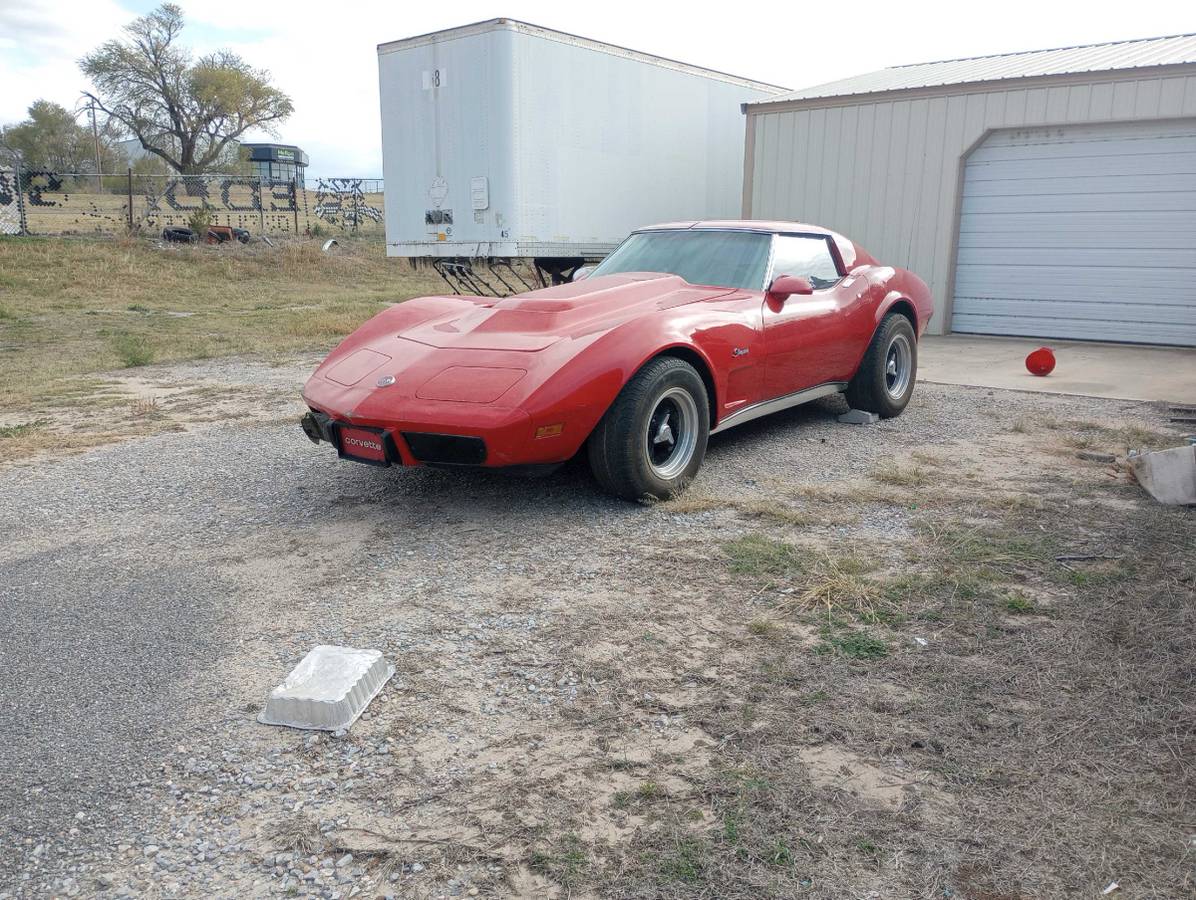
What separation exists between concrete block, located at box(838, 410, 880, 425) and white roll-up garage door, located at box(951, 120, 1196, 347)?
6129 mm

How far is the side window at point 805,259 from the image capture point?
19.0 ft

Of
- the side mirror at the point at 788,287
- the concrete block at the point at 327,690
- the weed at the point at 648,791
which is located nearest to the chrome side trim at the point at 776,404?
the side mirror at the point at 788,287

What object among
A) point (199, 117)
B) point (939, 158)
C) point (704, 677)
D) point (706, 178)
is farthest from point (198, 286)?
point (199, 117)

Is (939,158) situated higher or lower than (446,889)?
higher

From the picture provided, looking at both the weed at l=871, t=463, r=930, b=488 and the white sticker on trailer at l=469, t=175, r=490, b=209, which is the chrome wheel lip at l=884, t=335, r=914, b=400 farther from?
the white sticker on trailer at l=469, t=175, r=490, b=209

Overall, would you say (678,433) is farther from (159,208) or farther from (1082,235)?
(159,208)

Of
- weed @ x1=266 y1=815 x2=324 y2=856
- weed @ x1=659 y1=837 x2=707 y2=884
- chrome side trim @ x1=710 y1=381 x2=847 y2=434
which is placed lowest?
weed @ x1=266 y1=815 x2=324 y2=856

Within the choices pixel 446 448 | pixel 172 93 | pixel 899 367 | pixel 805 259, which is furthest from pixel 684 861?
pixel 172 93

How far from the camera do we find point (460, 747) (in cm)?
256

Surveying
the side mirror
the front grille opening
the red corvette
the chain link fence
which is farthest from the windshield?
the chain link fence

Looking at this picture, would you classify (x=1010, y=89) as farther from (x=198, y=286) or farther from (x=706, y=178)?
(x=198, y=286)

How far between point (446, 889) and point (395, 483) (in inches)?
129

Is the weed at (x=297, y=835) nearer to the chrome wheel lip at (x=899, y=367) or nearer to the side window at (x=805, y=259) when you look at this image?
the side window at (x=805, y=259)

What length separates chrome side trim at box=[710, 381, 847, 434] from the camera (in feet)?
16.9
